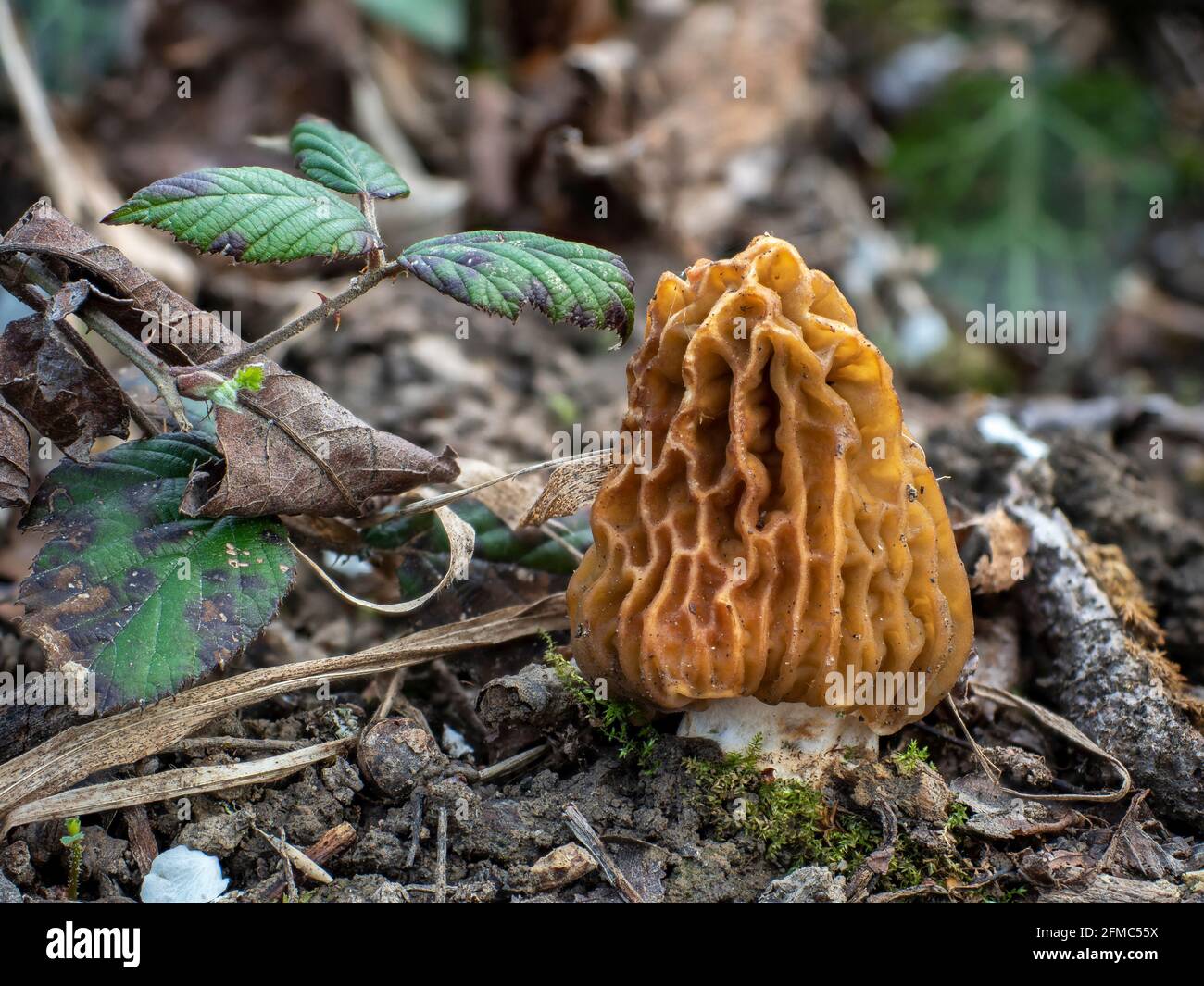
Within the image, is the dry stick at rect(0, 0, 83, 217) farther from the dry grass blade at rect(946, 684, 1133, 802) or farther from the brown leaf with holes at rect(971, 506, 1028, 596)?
the dry grass blade at rect(946, 684, 1133, 802)

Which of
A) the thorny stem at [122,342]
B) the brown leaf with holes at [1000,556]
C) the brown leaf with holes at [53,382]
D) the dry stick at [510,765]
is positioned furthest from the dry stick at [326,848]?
the brown leaf with holes at [1000,556]

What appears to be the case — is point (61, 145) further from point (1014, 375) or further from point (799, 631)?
point (1014, 375)

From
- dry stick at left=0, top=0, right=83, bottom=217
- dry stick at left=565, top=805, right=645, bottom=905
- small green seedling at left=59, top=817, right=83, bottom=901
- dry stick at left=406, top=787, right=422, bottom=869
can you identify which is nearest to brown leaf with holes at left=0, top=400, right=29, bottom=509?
small green seedling at left=59, top=817, right=83, bottom=901

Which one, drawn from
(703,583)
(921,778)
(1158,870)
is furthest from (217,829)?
(1158,870)

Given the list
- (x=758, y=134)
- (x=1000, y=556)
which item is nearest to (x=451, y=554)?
(x=1000, y=556)

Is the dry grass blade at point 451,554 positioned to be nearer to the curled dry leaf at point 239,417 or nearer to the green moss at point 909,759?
the curled dry leaf at point 239,417
